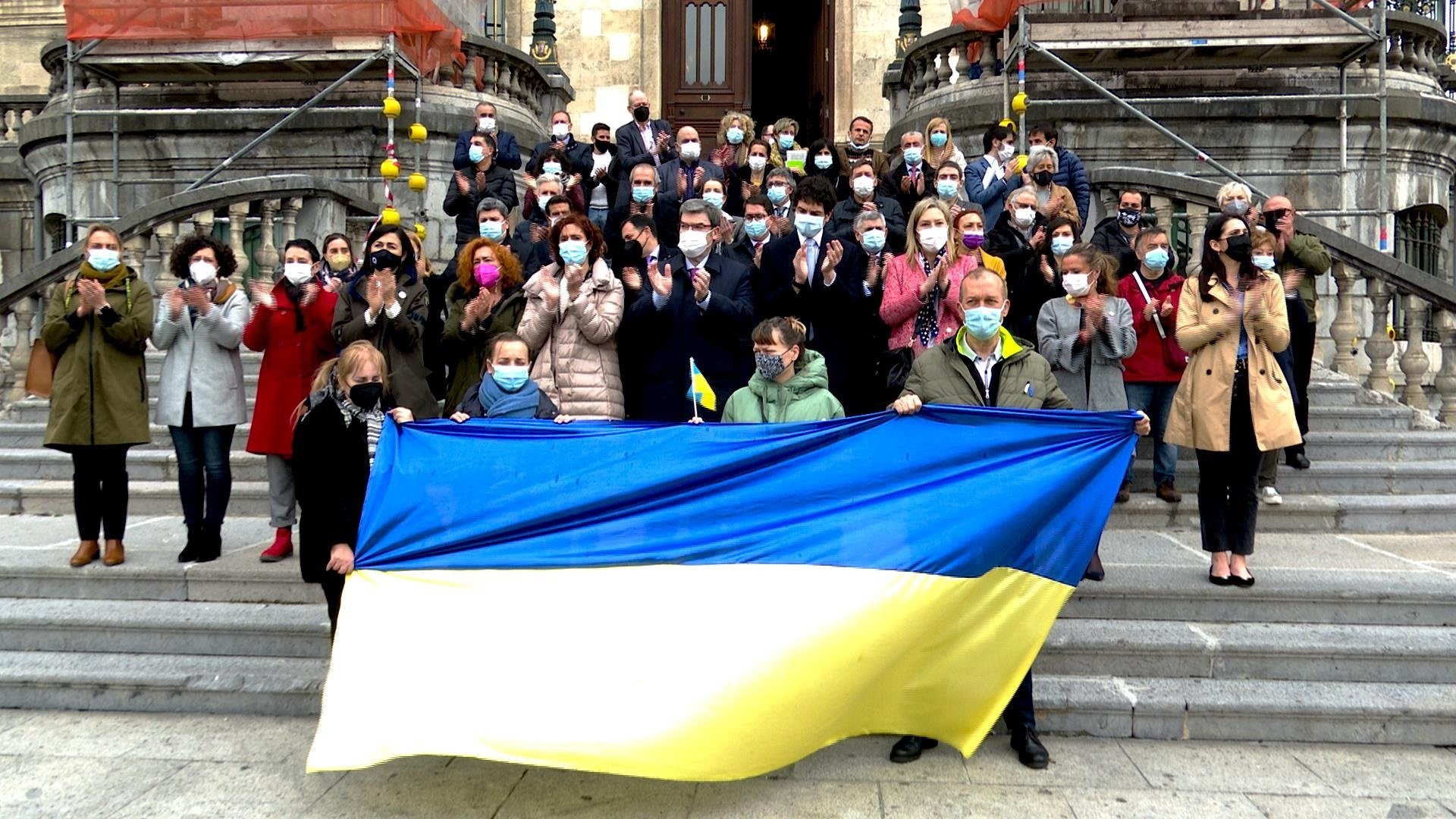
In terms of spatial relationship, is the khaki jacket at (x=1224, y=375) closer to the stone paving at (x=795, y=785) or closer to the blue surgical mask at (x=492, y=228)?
the stone paving at (x=795, y=785)

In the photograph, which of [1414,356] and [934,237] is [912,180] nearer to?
[934,237]

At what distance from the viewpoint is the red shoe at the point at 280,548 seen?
5898mm

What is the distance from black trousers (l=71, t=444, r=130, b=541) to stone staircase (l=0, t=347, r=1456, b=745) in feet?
0.72

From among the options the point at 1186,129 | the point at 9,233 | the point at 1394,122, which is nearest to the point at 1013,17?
the point at 1186,129

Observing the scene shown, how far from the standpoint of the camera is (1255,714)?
14.8 feet

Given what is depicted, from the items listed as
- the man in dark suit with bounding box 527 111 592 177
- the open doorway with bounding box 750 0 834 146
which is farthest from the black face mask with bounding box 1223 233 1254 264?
the open doorway with bounding box 750 0 834 146

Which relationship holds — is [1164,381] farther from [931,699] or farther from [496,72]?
[496,72]

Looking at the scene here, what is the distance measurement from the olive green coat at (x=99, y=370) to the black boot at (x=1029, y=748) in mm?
4759

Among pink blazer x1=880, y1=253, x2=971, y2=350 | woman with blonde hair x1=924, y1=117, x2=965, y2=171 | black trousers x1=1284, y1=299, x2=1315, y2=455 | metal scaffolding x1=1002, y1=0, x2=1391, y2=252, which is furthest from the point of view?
metal scaffolding x1=1002, y1=0, x2=1391, y2=252

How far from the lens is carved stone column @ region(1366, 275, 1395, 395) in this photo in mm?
8141

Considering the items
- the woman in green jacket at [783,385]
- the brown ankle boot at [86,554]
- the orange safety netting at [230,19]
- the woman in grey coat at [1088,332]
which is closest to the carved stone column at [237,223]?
the orange safety netting at [230,19]

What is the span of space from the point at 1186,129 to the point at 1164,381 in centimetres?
638

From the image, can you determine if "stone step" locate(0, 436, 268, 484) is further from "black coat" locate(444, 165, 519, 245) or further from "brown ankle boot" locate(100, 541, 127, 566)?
"black coat" locate(444, 165, 519, 245)

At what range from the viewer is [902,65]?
14.6 m
